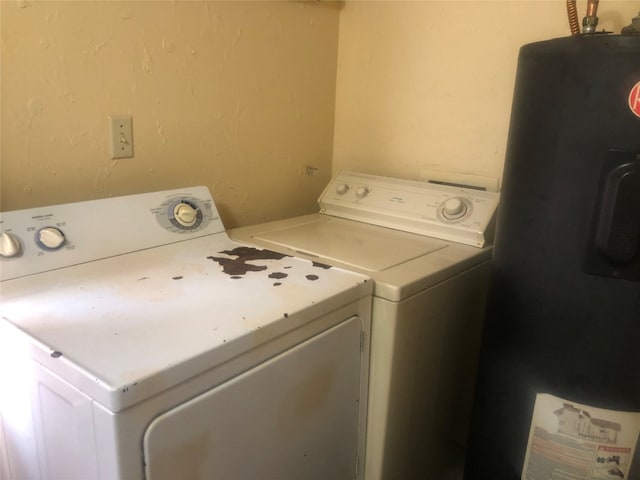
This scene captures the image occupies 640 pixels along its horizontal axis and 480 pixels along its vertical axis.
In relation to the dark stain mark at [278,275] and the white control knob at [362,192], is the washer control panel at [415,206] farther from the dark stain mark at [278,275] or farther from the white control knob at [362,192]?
the dark stain mark at [278,275]

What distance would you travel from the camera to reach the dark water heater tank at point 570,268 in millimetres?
937

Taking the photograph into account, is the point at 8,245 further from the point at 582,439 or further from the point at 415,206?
the point at 582,439

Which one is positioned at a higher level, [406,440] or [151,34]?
[151,34]

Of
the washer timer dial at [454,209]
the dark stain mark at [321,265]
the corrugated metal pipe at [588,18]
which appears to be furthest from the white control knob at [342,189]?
the corrugated metal pipe at [588,18]

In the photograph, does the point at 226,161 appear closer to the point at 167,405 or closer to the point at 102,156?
the point at 102,156

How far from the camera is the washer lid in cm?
125

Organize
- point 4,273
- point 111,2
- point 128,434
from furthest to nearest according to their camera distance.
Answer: point 111,2 < point 4,273 < point 128,434

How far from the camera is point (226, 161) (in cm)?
156

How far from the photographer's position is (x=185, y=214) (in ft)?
4.40

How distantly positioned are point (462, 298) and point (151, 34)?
1.03 meters

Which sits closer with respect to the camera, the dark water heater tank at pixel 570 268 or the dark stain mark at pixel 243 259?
the dark water heater tank at pixel 570 268

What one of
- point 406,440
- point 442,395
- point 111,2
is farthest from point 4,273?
point 442,395

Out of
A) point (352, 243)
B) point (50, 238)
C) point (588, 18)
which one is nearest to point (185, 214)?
point (50, 238)

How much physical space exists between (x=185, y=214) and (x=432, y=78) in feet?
2.96
